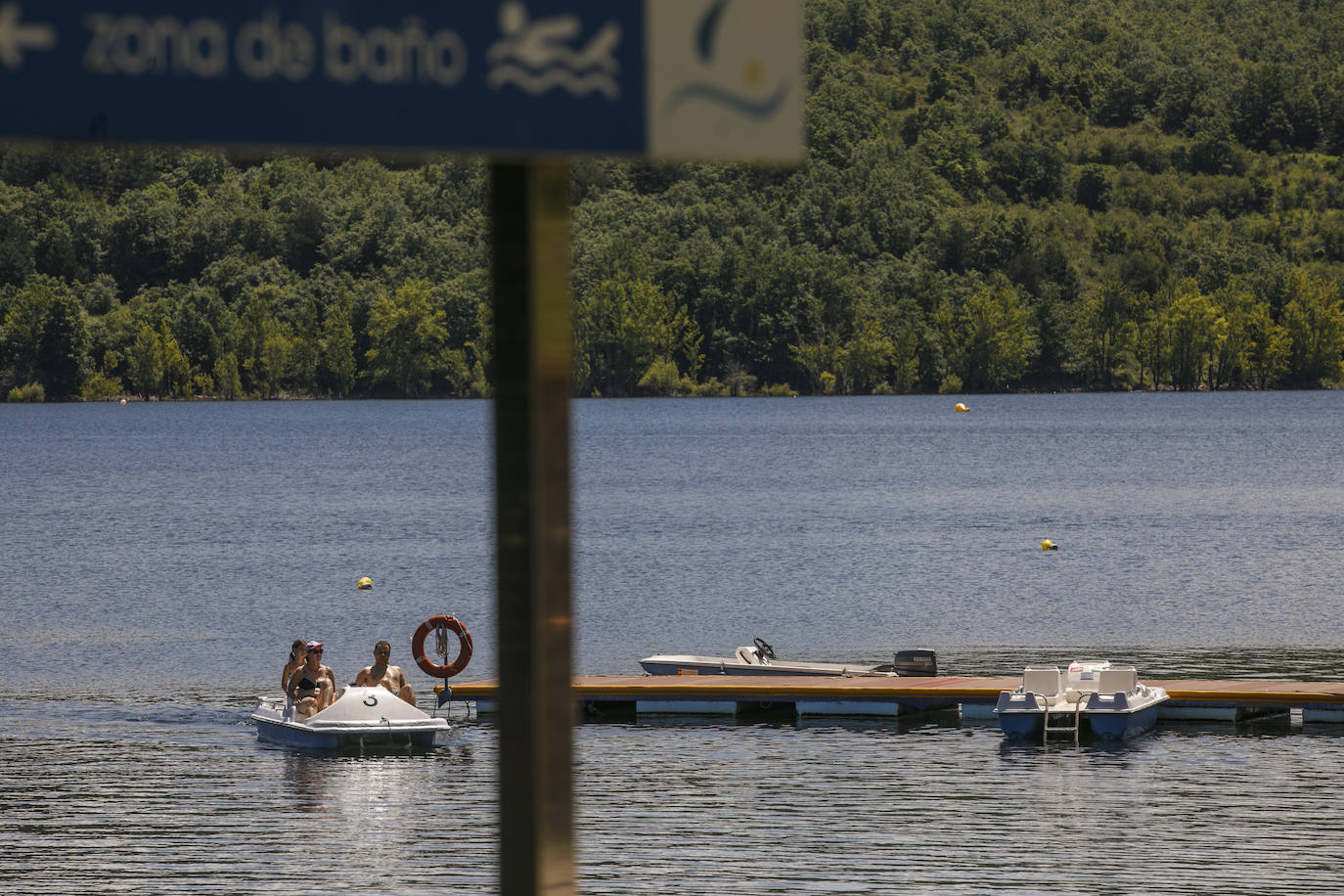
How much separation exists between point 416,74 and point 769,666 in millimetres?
28718

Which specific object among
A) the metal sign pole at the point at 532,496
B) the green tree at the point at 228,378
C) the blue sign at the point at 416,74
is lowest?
the metal sign pole at the point at 532,496

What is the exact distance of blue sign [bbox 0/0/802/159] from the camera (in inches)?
177

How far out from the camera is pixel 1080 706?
93.2ft

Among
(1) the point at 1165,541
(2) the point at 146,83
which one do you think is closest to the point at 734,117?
(2) the point at 146,83

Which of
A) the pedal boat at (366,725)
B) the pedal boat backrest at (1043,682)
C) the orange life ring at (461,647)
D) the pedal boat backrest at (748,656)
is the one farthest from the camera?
the pedal boat backrest at (748,656)

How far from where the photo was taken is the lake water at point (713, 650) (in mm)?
21453

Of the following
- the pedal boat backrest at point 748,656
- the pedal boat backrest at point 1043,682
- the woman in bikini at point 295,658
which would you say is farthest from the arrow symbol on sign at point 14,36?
the pedal boat backrest at point 748,656

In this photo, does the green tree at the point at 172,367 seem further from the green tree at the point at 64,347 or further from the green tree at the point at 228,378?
the green tree at the point at 64,347

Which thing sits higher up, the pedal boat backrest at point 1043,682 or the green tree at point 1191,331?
the green tree at point 1191,331

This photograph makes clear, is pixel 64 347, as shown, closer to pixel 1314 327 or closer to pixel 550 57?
pixel 1314 327

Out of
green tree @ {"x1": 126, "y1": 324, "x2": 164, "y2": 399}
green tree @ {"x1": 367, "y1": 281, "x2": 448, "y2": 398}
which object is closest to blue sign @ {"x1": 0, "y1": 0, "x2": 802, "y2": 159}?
green tree @ {"x1": 367, "y1": 281, "x2": 448, "y2": 398}

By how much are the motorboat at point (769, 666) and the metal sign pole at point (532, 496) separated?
26.7 meters

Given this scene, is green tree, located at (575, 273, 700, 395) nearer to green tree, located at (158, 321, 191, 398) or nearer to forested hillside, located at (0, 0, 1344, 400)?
forested hillside, located at (0, 0, 1344, 400)

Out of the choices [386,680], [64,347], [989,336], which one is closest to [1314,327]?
[989,336]
